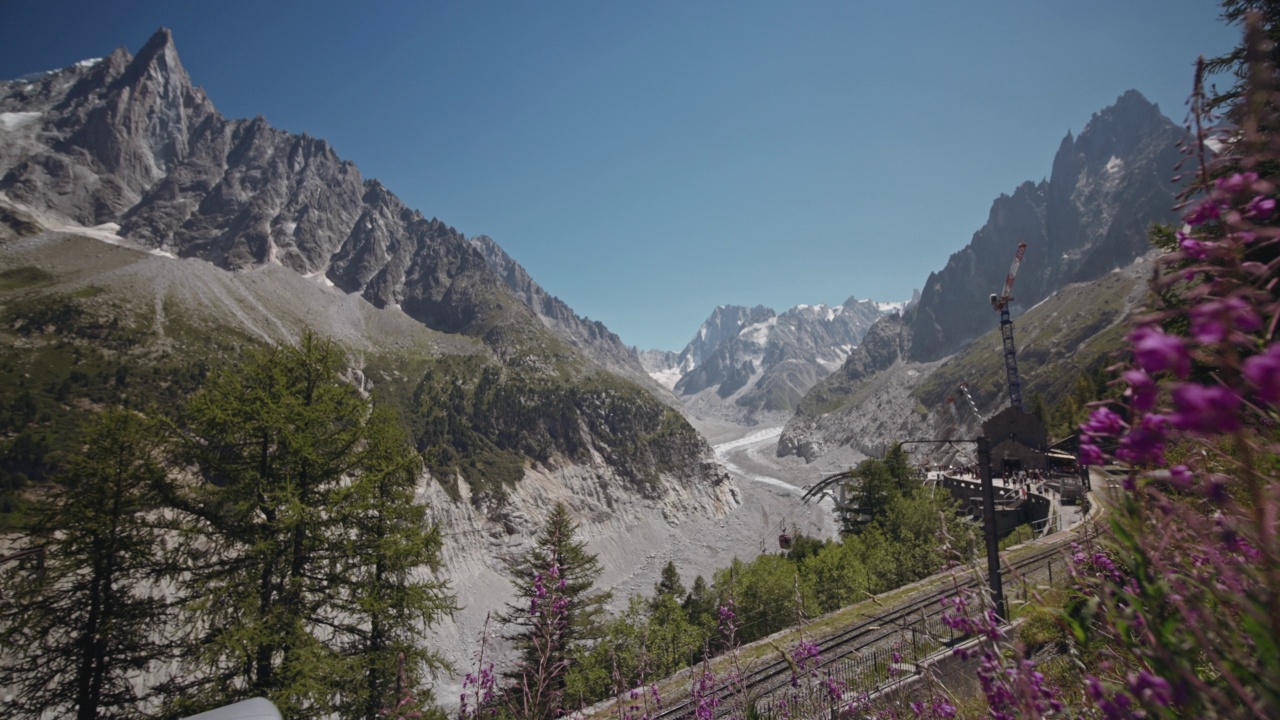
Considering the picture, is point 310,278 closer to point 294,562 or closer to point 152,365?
point 152,365

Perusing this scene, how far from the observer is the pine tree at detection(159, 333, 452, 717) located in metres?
9.68

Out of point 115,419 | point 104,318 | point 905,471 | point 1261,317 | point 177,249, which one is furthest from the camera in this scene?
point 177,249

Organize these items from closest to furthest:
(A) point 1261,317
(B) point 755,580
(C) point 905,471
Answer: (A) point 1261,317
(B) point 755,580
(C) point 905,471

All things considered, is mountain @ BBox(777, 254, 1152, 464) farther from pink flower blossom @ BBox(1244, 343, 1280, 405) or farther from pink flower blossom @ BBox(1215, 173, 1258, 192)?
pink flower blossom @ BBox(1244, 343, 1280, 405)

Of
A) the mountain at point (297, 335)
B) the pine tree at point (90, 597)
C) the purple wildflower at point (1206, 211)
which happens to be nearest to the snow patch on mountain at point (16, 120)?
the mountain at point (297, 335)

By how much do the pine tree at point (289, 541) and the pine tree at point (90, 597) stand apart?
69 cm

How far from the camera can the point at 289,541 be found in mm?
10695

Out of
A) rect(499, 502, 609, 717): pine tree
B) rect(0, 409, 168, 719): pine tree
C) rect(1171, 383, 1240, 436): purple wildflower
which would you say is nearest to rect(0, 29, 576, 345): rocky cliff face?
rect(499, 502, 609, 717): pine tree

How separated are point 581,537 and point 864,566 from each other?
2271 inches

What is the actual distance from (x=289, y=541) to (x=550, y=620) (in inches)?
340

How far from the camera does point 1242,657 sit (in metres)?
1.81

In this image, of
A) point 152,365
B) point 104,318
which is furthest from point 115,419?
point 104,318

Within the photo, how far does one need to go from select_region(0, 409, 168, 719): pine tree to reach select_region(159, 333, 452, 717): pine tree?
689 mm

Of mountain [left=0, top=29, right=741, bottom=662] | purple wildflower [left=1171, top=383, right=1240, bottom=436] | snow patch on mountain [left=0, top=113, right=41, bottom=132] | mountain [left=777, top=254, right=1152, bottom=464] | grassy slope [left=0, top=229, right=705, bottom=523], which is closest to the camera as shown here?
purple wildflower [left=1171, top=383, right=1240, bottom=436]
